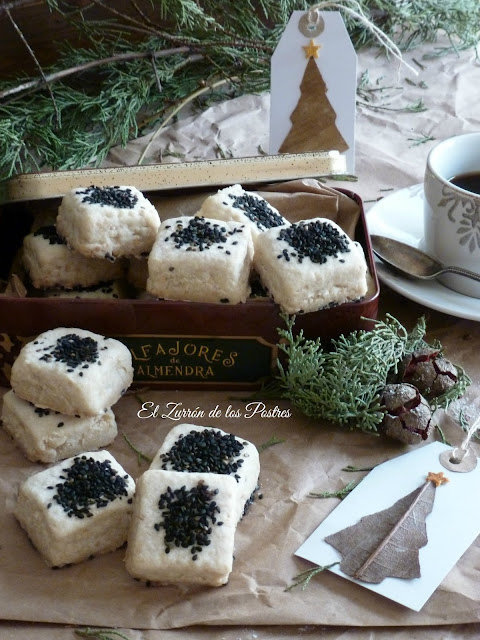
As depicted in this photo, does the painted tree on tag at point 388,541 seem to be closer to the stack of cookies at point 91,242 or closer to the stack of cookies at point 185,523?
the stack of cookies at point 185,523

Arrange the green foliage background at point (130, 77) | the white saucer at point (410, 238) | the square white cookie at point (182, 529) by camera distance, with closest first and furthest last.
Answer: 1. the square white cookie at point (182, 529)
2. the white saucer at point (410, 238)
3. the green foliage background at point (130, 77)

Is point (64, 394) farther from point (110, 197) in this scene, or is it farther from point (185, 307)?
point (110, 197)

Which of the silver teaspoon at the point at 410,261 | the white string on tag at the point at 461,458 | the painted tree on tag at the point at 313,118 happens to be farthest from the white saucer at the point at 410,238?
the white string on tag at the point at 461,458

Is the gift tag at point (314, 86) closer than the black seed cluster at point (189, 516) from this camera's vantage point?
No

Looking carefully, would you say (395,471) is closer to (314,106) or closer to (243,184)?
(243,184)

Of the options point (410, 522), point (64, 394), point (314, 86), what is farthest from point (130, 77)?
point (410, 522)

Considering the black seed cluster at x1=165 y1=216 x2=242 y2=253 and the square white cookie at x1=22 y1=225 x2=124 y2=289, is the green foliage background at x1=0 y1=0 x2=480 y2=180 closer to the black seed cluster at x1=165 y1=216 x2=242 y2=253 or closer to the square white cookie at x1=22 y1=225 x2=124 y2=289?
the square white cookie at x1=22 y1=225 x2=124 y2=289

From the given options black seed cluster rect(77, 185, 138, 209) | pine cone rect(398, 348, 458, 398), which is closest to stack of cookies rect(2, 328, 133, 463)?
black seed cluster rect(77, 185, 138, 209)
